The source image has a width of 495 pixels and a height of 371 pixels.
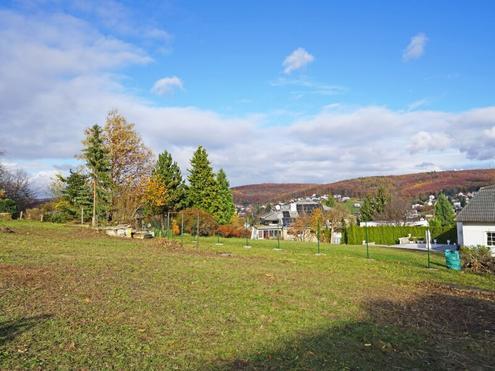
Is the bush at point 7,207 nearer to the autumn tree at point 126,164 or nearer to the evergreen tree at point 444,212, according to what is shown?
the autumn tree at point 126,164

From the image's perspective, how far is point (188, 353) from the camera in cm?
561

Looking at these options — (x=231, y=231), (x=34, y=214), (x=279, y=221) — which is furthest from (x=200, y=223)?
(x=279, y=221)

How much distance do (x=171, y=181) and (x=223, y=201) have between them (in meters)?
8.13

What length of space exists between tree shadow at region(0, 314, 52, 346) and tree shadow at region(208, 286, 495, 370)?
2782 millimetres

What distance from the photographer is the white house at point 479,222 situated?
3022cm

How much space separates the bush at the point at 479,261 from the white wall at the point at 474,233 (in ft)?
37.8

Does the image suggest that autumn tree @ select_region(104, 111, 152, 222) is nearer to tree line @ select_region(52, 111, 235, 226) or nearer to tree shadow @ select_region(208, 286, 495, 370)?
tree line @ select_region(52, 111, 235, 226)

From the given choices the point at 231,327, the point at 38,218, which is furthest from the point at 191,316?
the point at 38,218

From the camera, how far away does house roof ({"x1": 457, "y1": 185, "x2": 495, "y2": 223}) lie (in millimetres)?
30188

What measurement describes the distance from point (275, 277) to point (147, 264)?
422cm

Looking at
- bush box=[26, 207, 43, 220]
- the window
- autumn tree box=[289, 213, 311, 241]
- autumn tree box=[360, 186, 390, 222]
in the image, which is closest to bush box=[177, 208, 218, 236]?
bush box=[26, 207, 43, 220]

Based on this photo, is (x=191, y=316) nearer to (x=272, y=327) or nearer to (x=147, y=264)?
(x=272, y=327)

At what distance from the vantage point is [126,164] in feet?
116

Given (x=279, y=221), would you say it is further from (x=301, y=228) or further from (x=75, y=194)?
(x=75, y=194)
